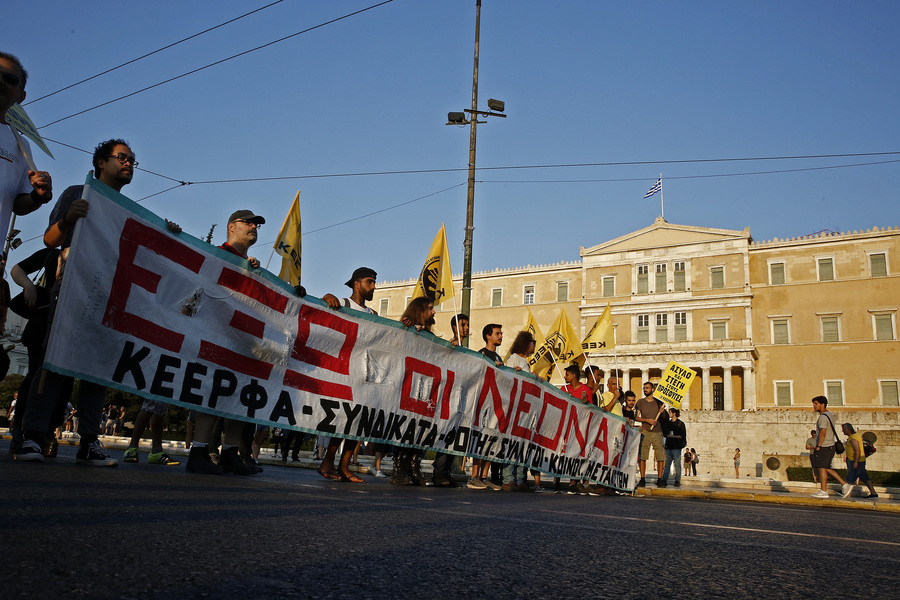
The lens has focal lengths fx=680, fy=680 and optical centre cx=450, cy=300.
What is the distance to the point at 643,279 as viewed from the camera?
49250 mm

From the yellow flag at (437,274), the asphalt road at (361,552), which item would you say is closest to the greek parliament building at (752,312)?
the yellow flag at (437,274)

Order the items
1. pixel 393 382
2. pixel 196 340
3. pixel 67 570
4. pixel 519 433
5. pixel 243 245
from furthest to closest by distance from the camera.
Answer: pixel 519 433 < pixel 393 382 < pixel 243 245 < pixel 196 340 < pixel 67 570

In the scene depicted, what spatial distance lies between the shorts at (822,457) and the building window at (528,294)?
42.4m

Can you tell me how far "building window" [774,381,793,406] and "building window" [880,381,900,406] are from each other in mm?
4991

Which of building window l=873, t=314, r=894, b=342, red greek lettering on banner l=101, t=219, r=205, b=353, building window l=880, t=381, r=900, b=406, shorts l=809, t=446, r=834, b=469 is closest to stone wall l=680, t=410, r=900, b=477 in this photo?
building window l=880, t=381, r=900, b=406

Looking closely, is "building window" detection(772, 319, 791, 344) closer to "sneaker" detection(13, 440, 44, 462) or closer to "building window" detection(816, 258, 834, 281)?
"building window" detection(816, 258, 834, 281)

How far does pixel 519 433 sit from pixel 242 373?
11.6 ft

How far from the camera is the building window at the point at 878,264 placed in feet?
140

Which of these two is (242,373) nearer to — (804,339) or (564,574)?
(564,574)

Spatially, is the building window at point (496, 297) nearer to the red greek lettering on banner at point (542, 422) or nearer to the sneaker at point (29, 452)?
the red greek lettering on banner at point (542, 422)

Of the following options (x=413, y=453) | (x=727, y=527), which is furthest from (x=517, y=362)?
(x=727, y=527)

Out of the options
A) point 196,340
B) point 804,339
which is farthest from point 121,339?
point 804,339

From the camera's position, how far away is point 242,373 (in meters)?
4.95

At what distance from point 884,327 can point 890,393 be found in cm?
419
